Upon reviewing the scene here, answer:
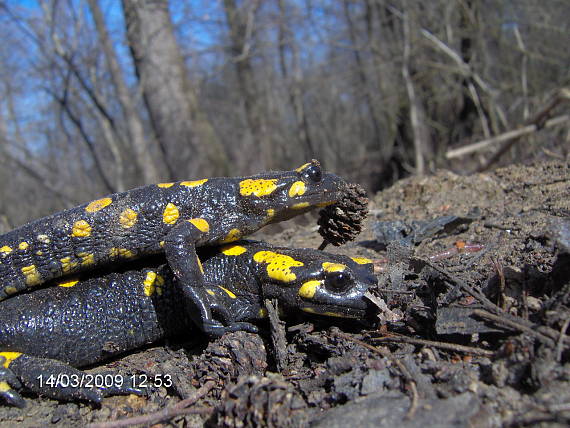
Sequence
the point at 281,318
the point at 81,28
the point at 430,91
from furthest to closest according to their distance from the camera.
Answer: the point at 430,91 < the point at 81,28 < the point at 281,318

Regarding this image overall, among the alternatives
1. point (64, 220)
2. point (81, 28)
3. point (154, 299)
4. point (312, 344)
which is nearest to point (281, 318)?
point (312, 344)

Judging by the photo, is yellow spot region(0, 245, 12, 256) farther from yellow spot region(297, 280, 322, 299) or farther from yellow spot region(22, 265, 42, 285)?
yellow spot region(297, 280, 322, 299)

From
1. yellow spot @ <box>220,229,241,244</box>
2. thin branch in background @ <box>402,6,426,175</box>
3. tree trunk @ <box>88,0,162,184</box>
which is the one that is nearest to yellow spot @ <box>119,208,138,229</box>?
yellow spot @ <box>220,229,241,244</box>

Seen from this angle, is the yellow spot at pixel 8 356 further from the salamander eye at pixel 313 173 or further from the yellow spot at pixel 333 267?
the salamander eye at pixel 313 173

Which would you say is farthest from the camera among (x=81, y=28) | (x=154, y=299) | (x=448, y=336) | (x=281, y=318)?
(x=81, y=28)

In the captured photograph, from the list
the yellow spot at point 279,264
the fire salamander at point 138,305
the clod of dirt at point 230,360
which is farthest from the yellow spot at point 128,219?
the clod of dirt at point 230,360

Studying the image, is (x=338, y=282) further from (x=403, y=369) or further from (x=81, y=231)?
(x=81, y=231)

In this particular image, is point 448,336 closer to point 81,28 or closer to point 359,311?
point 359,311
